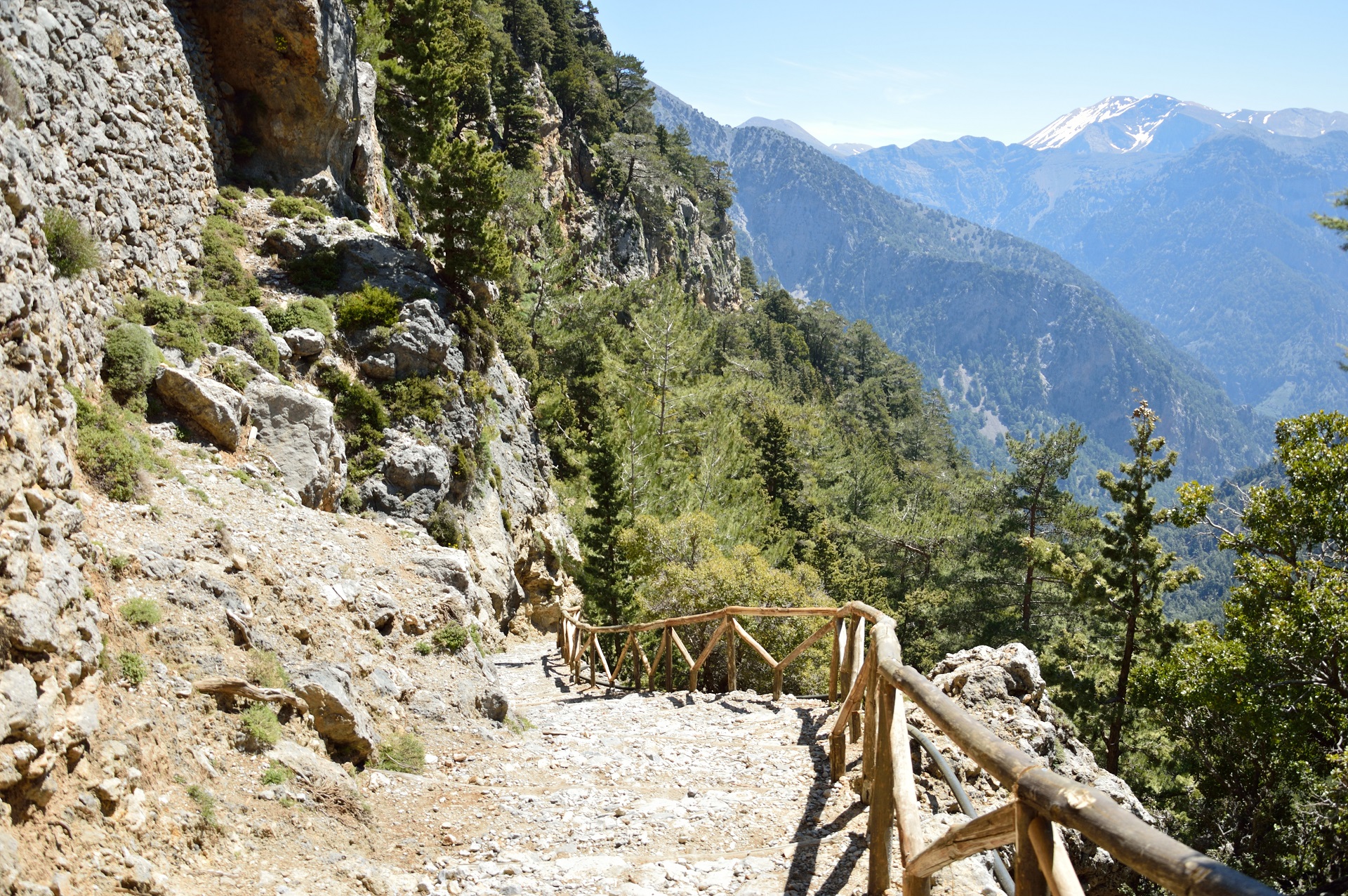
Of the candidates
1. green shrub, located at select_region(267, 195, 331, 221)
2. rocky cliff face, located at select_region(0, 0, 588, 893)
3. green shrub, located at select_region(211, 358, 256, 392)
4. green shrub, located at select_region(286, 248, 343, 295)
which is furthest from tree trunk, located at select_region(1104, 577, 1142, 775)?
green shrub, located at select_region(267, 195, 331, 221)

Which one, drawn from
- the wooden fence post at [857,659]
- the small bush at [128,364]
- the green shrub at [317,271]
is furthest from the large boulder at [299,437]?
the wooden fence post at [857,659]

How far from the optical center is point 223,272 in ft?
46.2

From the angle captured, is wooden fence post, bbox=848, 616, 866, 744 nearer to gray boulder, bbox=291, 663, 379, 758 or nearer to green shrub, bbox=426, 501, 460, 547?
gray boulder, bbox=291, 663, 379, 758

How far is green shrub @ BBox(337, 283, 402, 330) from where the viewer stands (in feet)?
52.0

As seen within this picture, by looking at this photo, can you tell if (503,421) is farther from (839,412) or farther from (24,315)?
(839,412)

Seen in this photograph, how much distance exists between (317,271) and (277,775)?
45.6 ft

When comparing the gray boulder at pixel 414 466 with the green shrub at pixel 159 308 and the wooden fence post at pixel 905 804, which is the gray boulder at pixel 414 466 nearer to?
the green shrub at pixel 159 308

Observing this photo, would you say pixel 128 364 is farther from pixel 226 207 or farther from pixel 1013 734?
pixel 1013 734

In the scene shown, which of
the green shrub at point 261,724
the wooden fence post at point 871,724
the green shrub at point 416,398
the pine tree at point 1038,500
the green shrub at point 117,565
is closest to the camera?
the wooden fence post at point 871,724

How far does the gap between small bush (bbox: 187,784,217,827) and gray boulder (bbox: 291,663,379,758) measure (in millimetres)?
1589

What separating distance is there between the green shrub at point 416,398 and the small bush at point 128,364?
6.05 meters

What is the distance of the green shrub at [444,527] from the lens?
15523mm

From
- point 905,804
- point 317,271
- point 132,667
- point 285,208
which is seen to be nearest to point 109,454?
point 132,667

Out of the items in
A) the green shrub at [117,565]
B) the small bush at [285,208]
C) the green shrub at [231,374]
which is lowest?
the green shrub at [117,565]
